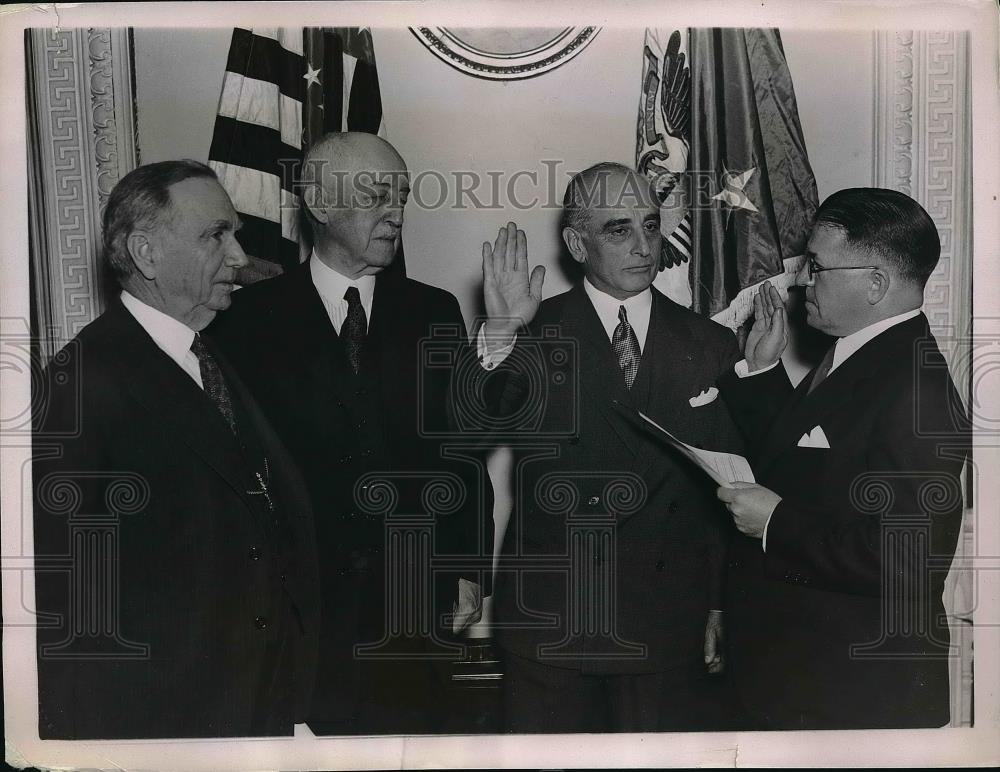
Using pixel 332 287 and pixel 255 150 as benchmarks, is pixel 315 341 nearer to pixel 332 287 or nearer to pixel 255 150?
pixel 332 287

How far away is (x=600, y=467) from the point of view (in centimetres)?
322

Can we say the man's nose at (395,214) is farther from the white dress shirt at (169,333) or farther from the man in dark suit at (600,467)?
the white dress shirt at (169,333)

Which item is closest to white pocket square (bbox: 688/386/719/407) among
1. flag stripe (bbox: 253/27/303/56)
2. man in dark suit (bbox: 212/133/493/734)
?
man in dark suit (bbox: 212/133/493/734)

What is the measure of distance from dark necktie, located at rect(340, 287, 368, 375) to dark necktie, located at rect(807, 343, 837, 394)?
1.38 m

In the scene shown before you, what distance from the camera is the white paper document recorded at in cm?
321

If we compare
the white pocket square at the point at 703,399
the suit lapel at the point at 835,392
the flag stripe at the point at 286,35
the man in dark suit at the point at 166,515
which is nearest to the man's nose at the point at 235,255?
the man in dark suit at the point at 166,515

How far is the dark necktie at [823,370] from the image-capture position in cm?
322

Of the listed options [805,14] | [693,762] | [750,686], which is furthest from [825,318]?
[693,762]

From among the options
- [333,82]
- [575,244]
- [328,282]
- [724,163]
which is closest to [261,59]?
[333,82]

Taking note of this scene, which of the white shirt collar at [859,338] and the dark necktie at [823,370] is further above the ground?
the white shirt collar at [859,338]

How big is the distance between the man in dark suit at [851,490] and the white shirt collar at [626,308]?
32cm

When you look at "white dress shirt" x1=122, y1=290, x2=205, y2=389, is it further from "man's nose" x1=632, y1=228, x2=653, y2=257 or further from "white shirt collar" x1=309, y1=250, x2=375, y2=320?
"man's nose" x1=632, y1=228, x2=653, y2=257

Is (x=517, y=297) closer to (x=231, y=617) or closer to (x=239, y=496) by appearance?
(x=239, y=496)

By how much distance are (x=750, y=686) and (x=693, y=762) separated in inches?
11.9
